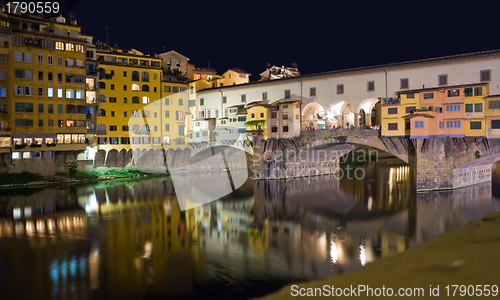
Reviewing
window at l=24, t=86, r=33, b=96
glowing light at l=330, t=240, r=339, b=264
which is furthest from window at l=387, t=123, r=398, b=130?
window at l=24, t=86, r=33, b=96

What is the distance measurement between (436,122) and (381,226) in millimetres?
11819

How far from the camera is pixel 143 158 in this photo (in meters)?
44.4

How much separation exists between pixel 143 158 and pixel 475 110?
3311 cm

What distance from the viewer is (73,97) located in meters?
37.2

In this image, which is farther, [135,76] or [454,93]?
[135,76]

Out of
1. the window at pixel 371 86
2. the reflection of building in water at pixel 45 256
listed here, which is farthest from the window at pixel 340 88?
the reflection of building in water at pixel 45 256

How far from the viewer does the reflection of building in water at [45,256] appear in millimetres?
11844

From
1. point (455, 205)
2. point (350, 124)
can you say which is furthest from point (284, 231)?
point (350, 124)

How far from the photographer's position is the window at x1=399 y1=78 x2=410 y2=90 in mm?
29500

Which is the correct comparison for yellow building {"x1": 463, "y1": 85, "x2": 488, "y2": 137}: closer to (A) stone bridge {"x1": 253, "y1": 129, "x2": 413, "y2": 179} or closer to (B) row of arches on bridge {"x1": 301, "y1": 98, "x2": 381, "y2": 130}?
(B) row of arches on bridge {"x1": 301, "y1": 98, "x2": 381, "y2": 130}

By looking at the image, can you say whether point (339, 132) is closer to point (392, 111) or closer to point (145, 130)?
point (392, 111)

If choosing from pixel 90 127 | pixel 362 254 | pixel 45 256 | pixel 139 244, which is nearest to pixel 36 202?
pixel 45 256

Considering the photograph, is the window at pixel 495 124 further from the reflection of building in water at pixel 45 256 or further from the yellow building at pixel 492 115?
the reflection of building in water at pixel 45 256

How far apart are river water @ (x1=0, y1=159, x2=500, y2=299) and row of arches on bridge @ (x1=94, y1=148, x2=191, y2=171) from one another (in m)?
10.2
